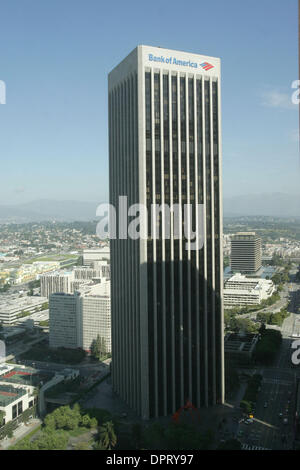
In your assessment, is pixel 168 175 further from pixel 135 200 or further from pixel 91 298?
pixel 91 298

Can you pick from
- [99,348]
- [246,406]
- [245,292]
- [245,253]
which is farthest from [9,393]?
[245,253]

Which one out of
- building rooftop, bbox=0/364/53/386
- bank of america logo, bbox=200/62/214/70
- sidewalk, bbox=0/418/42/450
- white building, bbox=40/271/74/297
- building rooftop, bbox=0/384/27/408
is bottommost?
sidewalk, bbox=0/418/42/450

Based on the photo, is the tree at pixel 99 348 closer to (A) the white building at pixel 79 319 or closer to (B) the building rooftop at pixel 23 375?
(A) the white building at pixel 79 319

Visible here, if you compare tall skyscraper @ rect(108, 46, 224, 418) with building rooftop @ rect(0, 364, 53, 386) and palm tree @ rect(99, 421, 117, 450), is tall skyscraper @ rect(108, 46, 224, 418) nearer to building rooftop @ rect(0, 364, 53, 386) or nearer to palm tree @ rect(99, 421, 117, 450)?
palm tree @ rect(99, 421, 117, 450)

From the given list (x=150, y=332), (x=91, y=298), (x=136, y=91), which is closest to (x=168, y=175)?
(x=136, y=91)

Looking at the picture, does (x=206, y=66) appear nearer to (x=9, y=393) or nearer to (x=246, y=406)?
(x=246, y=406)

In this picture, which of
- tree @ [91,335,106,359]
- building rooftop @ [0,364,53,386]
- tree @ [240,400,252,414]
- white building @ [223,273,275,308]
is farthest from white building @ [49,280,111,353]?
white building @ [223,273,275,308]
